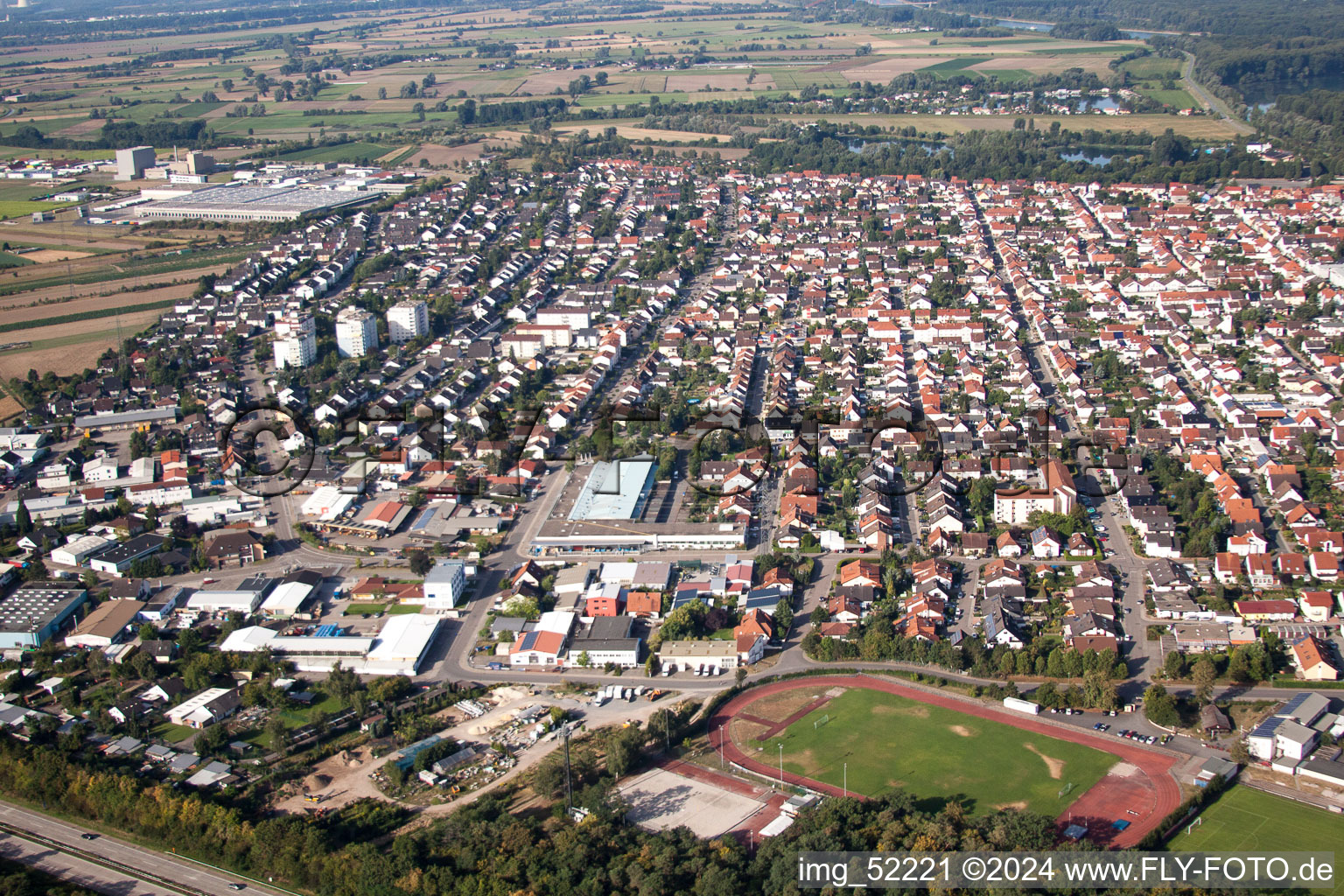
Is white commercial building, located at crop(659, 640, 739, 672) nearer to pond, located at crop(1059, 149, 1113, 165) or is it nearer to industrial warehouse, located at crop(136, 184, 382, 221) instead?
industrial warehouse, located at crop(136, 184, 382, 221)

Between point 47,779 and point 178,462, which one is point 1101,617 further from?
point 178,462

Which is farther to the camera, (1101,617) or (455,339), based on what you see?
(455,339)

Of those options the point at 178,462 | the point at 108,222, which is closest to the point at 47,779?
the point at 178,462

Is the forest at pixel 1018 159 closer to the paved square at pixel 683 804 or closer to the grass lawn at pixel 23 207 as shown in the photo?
the grass lawn at pixel 23 207

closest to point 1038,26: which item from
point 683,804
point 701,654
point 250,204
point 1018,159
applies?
point 1018,159

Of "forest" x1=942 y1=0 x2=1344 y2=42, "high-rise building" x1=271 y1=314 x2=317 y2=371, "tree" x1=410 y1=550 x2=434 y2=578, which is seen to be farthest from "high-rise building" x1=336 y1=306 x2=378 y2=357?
"forest" x1=942 y1=0 x2=1344 y2=42

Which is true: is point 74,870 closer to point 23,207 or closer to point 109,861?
point 109,861
